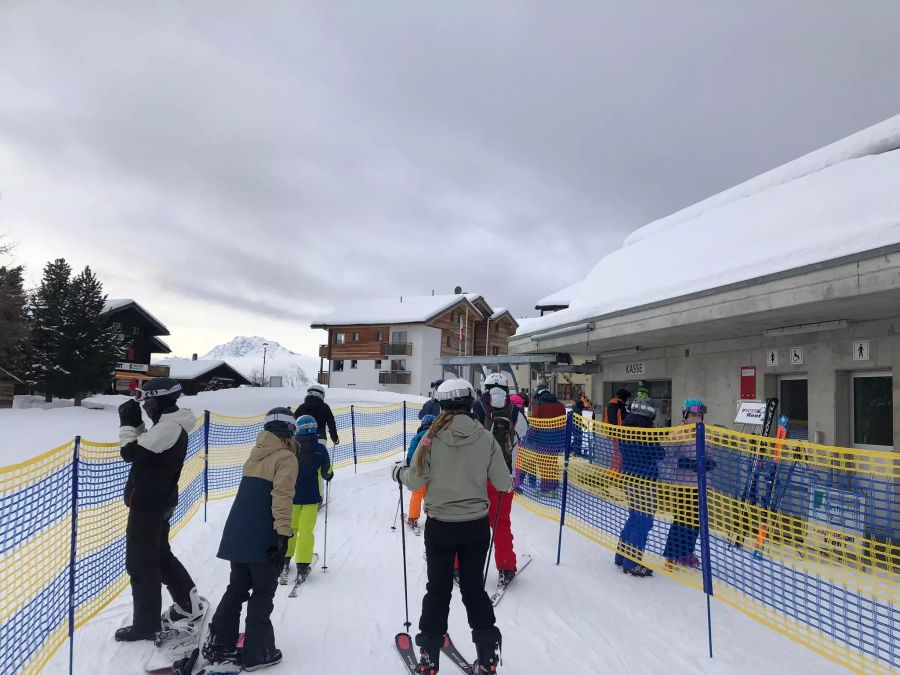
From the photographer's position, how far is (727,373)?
1018cm

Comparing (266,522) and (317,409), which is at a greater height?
(317,409)

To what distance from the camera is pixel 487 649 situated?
12.1 feet

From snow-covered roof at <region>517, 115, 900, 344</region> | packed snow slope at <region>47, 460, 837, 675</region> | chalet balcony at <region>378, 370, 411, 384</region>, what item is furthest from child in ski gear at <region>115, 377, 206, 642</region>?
chalet balcony at <region>378, 370, 411, 384</region>

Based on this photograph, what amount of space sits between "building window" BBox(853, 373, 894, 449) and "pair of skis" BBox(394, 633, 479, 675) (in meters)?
7.01

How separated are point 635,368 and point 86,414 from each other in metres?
25.1

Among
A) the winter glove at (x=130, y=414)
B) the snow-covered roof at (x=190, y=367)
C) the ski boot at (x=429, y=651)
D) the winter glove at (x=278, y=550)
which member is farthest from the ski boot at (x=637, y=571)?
the snow-covered roof at (x=190, y=367)

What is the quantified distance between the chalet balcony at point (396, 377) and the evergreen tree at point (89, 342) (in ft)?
56.7

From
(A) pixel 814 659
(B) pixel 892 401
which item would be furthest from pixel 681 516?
(B) pixel 892 401

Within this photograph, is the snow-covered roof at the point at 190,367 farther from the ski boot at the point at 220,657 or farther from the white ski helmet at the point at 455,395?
the white ski helmet at the point at 455,395

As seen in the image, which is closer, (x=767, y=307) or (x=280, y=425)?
(x=280, y=425)

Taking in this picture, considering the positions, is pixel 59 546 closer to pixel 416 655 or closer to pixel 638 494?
pixel 416 655

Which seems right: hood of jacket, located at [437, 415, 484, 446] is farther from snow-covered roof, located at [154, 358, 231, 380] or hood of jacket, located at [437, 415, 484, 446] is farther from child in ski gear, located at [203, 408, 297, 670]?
snow-covered roof, located at [154, 358, 231, 380]

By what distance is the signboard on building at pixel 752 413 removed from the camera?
8.77m

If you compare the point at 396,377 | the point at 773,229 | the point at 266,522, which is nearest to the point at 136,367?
the point at 396,377
